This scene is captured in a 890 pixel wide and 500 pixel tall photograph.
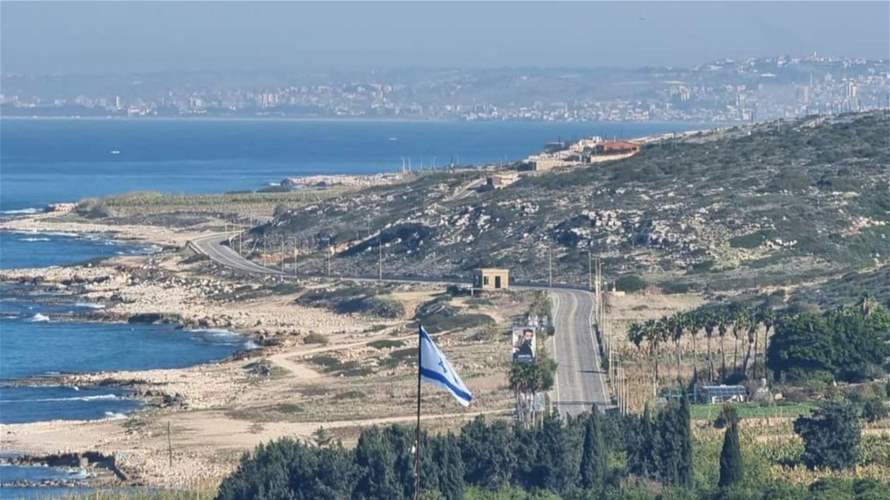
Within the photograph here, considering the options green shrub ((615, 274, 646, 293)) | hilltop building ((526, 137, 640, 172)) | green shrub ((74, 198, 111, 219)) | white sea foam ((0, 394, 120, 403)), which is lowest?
green shrub ((74, 198, 111, 219))

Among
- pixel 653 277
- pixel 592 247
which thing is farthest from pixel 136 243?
pixel 653 277

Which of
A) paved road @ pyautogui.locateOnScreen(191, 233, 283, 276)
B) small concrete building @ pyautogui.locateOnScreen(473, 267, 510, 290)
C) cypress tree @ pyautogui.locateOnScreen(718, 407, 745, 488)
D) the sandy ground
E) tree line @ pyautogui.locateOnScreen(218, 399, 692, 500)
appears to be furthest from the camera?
paved road @ pyautogui.locateOnScreen(191, 233, 283, 276)

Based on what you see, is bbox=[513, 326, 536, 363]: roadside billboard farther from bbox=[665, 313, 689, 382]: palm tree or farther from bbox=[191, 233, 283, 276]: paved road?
bbox=[191, 233, 283, 276]: paved road

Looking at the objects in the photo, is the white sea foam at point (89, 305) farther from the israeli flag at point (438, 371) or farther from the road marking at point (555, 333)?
the israeli flag at point (438, 371)

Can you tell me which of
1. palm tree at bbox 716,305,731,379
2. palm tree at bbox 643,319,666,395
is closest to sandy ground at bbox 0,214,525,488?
palm tree at bbox 643,319,666,395

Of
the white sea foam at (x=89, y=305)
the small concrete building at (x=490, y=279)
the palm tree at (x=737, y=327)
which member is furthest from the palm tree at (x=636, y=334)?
the white sea foam at (x=89, y=305)
